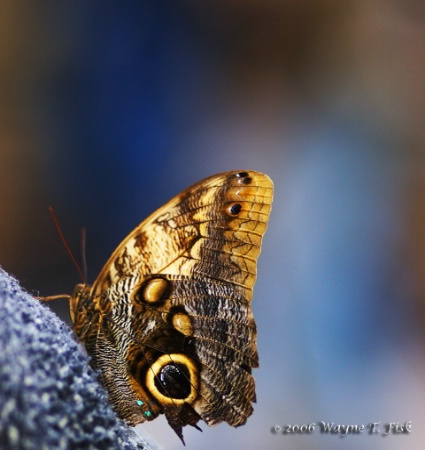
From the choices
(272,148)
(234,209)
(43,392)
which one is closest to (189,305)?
(234,209)

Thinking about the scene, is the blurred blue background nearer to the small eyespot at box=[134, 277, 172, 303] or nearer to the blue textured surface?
the small eyespot at box=[134, 277, 172, 303]

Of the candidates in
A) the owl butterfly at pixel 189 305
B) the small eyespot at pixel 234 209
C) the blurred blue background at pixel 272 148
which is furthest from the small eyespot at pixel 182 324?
the blurred blue background at pixel 272 148

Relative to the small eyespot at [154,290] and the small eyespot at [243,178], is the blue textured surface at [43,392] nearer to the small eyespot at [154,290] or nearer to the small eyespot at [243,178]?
the small eyespot at [154,290]

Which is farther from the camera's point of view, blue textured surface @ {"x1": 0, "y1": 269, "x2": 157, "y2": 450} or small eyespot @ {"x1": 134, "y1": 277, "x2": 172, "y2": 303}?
small eyespot @ {"x1": 134, "y1": 277, "x2": 172, "y2": 303}

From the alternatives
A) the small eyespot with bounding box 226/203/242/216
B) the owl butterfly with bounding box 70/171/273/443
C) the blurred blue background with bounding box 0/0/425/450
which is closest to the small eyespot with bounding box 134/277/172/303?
the owl butterfly with bounding box 70/171/273/443

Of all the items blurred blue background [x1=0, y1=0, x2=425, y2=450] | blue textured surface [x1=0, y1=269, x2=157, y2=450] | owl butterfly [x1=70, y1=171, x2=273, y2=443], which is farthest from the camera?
blurred blue background [x1=0, y1=0, x2=425, y2=450]
